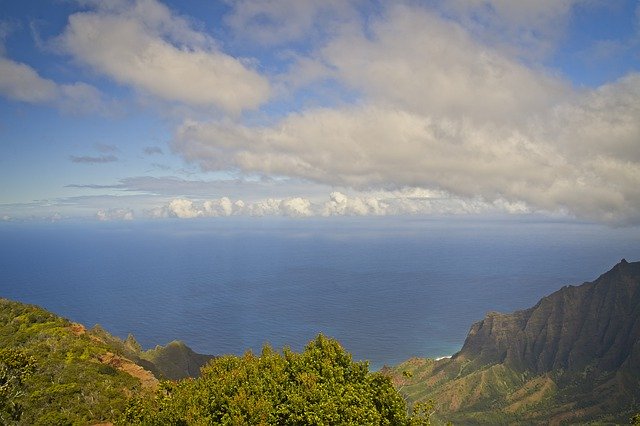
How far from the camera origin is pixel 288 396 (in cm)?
2592

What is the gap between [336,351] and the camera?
32.2 m

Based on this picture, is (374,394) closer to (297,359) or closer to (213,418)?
(297,359)

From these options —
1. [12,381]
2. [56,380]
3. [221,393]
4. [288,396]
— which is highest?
[288,396]

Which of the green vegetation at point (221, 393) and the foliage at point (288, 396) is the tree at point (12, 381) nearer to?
the green vegetation at point (221, 393)

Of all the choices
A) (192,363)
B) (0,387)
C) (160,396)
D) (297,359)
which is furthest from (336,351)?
(192,363)

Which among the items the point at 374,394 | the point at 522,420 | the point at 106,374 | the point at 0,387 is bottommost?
the point at 522,420

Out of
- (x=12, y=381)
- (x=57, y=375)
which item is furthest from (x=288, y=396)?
(x=57, y=375)

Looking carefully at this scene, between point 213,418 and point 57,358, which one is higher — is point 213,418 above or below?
above

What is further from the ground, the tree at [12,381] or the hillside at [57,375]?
the tree at [12,381]

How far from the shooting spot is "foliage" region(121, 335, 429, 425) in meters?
25.0

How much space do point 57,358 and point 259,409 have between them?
134 ft

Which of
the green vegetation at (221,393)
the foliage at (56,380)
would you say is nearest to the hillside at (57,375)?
the foliage at (56,380)

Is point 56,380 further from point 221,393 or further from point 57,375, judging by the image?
point 221,393

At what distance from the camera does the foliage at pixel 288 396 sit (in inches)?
985
